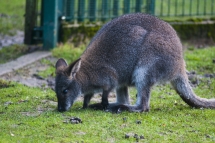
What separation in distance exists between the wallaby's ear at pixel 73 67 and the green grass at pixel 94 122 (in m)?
0.53

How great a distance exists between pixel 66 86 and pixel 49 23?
14.4ft

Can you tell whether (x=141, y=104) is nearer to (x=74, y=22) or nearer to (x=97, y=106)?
(x=97, y=106)

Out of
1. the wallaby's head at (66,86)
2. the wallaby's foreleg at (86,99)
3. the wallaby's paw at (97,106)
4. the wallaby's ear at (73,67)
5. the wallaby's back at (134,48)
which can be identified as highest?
the wallaby's back at (134,48)

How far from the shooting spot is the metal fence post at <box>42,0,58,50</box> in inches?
482

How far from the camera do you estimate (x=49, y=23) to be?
40.4 feet

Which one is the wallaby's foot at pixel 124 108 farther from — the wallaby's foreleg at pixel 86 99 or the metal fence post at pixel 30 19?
the metal fence post at pixel 30 19

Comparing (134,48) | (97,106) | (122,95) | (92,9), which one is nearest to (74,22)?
(92,9)

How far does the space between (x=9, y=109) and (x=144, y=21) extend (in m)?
2.34

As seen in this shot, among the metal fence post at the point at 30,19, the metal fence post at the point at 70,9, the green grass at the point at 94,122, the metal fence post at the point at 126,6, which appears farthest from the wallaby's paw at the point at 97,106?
the metal fence post at the point at 126,6

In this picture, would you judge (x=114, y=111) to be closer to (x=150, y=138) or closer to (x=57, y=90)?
(x=57, y=90)

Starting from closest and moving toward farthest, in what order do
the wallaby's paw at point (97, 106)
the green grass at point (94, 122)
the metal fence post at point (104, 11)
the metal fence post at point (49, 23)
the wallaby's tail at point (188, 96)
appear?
the green grass at point (94, 122) → the wallaby's paw at point (97, 106) → the wallaby's tail at point (188, 96) → the metal fence post at point (49, 23) → the metal fence post at point (104, 11)

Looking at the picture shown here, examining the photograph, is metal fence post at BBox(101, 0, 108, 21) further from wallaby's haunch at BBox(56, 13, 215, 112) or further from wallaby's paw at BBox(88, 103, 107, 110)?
wallaby's paw at BBox(88, 103, 107, 110)

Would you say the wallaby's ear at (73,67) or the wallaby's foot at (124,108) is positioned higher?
the wallaby's ear at (73,67)

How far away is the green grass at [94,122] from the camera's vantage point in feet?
22.0
